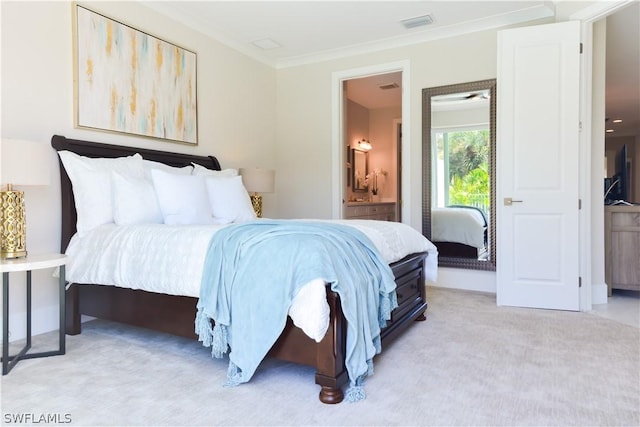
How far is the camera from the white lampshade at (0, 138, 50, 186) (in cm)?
236

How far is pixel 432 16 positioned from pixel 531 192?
76.0 inches

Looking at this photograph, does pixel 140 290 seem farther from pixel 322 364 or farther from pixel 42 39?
pixel 42 39

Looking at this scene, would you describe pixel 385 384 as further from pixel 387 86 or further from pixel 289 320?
pixel 387 86

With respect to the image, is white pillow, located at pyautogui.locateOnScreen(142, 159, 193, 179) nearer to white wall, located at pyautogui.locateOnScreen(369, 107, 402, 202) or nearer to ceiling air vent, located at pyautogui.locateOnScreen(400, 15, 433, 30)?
ceiling air vent, located at pyautogui.locateOnScreen(400, 15, 433, 30)

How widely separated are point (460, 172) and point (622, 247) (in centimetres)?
173

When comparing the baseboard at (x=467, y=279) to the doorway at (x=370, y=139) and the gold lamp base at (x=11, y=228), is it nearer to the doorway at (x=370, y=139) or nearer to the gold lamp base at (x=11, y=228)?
the doorway at (x=370, y=139)

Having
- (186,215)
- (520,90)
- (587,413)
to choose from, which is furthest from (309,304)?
(520,90)

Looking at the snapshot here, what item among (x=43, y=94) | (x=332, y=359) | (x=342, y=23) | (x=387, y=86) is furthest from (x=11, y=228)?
(x=387, y=86)

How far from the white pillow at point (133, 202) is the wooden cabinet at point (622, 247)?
4215 millimetres

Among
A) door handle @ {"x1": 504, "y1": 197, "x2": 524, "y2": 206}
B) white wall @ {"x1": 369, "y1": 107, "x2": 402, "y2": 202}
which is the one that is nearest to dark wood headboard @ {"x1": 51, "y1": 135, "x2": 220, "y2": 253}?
door handle @ {"x1": 504, "y1": 197, "x2": 524, "y2": 206}

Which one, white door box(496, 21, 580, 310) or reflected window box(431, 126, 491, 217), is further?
reflected window box(431, 126, 491, 217)

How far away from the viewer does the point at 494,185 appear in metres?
4.27

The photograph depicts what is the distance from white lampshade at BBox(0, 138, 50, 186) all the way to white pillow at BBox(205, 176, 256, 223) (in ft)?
4.07

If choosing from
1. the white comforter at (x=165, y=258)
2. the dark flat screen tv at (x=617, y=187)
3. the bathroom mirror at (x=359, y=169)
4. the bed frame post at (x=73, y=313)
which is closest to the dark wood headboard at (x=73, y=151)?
the white comforter at (x=165, y=258)
